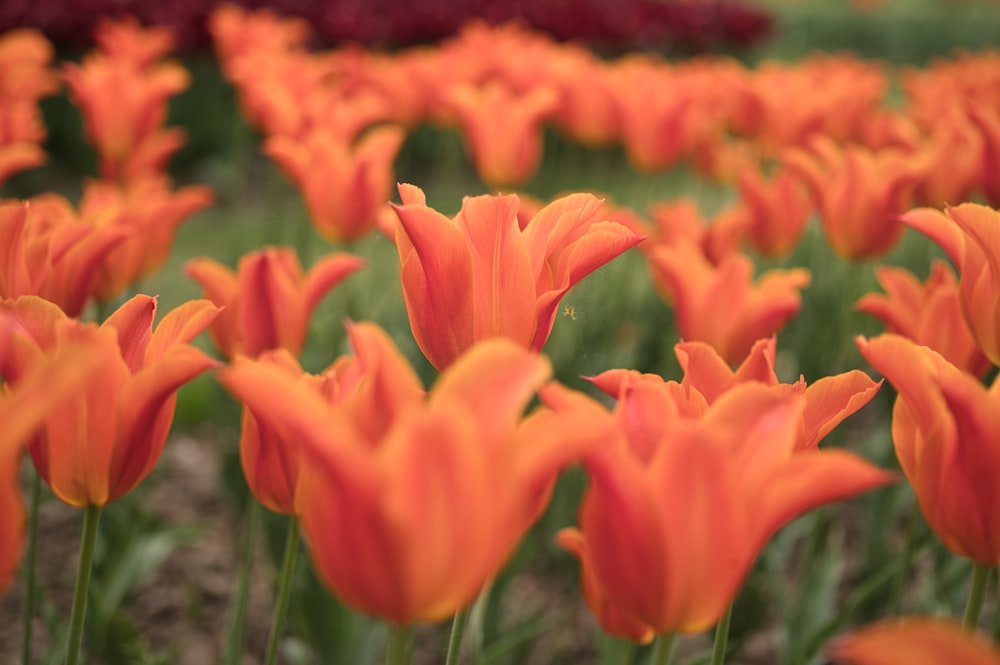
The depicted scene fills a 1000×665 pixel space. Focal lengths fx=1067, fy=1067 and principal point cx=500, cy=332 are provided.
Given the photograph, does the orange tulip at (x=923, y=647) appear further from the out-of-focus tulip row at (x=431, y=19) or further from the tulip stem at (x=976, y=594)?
the out-of-focus tulip row at (x=431, y=19)

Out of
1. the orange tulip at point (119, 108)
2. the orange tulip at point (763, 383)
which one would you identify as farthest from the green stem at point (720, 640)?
the orange tulip at point (119, 108)

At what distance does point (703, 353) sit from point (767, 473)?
28 cm

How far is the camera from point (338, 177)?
2.16 m

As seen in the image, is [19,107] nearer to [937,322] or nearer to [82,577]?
[82,577]

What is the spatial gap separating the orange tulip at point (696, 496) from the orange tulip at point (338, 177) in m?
1.45

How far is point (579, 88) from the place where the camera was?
3.35 m

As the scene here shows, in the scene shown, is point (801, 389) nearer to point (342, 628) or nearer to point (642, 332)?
point (342, 628)

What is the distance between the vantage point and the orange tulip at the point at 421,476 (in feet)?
2.10

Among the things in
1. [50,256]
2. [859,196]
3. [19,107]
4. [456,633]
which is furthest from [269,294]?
[859,196]

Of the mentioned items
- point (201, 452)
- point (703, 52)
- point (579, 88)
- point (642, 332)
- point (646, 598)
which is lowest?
point (703, 52)

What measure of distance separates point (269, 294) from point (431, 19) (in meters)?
5.28

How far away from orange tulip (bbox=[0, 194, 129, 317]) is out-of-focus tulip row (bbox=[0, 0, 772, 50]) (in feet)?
13.1

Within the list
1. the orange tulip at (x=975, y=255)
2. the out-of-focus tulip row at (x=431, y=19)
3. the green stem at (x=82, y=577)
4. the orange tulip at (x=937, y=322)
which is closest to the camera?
the green stem at (x=82, y=577)

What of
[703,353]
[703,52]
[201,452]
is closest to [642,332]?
[201,452]
